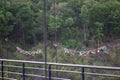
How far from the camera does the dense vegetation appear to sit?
1794 centimetres

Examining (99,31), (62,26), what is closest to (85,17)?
(99,31)

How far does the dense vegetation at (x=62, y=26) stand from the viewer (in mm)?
17938

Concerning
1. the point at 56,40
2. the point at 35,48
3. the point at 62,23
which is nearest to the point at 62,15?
the point at 62,23

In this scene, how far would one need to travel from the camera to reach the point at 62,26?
19.1m

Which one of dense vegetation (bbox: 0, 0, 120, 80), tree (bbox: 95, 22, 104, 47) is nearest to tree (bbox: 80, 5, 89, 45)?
dense vegetation (bbox: 0, 0, 120, 80)

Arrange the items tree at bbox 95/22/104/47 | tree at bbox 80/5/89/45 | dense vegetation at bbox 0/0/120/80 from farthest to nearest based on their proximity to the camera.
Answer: tree at bbox 80/5/89/45, tree at bbox 95/22/104/47, dense vegetation at bbox 0/0/120/80

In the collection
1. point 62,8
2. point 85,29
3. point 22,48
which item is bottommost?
point 22,48

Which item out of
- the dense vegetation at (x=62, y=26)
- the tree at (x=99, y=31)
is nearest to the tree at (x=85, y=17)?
the dense vegetation at (x=62, y=26)

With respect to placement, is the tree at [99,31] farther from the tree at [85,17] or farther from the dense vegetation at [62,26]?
→ the tree at [85,17]

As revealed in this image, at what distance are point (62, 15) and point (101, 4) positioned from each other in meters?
2.80

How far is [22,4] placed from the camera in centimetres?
1855

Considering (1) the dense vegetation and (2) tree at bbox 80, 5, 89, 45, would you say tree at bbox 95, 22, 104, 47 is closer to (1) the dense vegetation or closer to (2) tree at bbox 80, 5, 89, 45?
(1) the dense vegetation

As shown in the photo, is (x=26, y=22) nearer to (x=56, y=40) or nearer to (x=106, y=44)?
(x=56, y=40)

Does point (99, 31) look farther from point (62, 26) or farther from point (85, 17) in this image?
point (62, 26)
